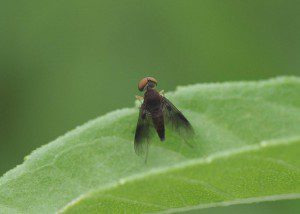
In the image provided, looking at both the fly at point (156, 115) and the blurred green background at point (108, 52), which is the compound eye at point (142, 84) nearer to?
the fly at point (156, 115)

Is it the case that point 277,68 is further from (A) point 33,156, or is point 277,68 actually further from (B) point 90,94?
(A) point 33,156

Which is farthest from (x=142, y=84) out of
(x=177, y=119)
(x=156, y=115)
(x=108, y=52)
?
(x=108, y=52)

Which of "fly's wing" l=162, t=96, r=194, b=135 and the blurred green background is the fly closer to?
"fly's wing" l=162, t=96, r=194, b=135

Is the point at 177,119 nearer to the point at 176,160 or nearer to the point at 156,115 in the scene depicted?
the point at 156,115

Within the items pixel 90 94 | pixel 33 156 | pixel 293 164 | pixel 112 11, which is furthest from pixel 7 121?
pixel 293 164

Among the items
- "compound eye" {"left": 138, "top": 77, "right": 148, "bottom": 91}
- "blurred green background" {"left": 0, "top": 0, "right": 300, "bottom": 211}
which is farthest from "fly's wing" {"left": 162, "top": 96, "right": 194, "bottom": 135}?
"blurred green background" {"left": 0, "top": 0, "right": 300, "bottom": 211}

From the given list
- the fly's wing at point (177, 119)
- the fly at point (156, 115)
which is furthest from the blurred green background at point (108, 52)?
the fly's wing at point (177, 119)
